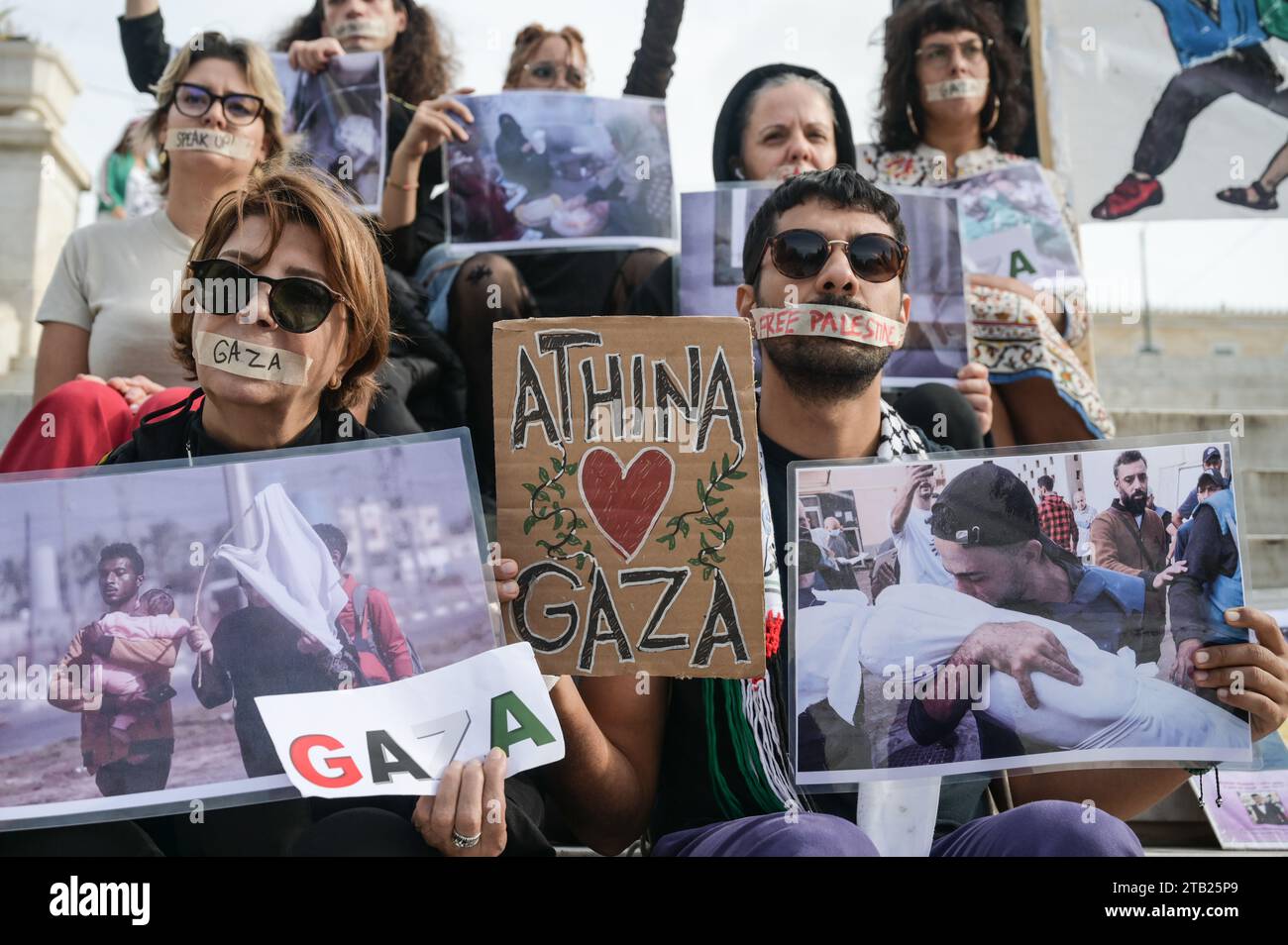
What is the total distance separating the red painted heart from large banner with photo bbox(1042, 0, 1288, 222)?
3.30 metres

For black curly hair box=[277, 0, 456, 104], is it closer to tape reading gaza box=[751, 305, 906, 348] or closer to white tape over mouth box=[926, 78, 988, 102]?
white tape over mouth box=[926, 78, 988, 102]

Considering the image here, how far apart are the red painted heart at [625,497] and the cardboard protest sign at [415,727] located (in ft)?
1.06

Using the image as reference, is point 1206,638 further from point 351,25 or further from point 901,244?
point 351,25

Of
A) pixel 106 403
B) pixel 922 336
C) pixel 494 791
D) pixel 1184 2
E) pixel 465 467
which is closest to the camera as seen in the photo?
pixel 494 791

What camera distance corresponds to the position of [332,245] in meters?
2.56

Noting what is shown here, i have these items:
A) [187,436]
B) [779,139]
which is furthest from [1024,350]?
[187,436]

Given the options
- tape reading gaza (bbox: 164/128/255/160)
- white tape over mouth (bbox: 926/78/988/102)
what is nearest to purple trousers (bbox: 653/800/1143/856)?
tape reading gaza (bbox: 164/128/255/160)

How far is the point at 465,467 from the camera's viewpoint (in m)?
2.42

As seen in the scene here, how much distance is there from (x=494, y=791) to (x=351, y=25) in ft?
11.5

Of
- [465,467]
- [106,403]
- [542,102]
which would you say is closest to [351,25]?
[542,102]

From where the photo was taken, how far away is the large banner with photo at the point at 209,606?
2.18 meters

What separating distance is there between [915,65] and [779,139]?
1045mm

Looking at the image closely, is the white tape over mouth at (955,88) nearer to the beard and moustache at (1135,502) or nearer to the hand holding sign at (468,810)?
the beard and moustache at (1135,502)

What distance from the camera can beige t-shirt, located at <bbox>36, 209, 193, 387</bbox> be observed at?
3.59m
